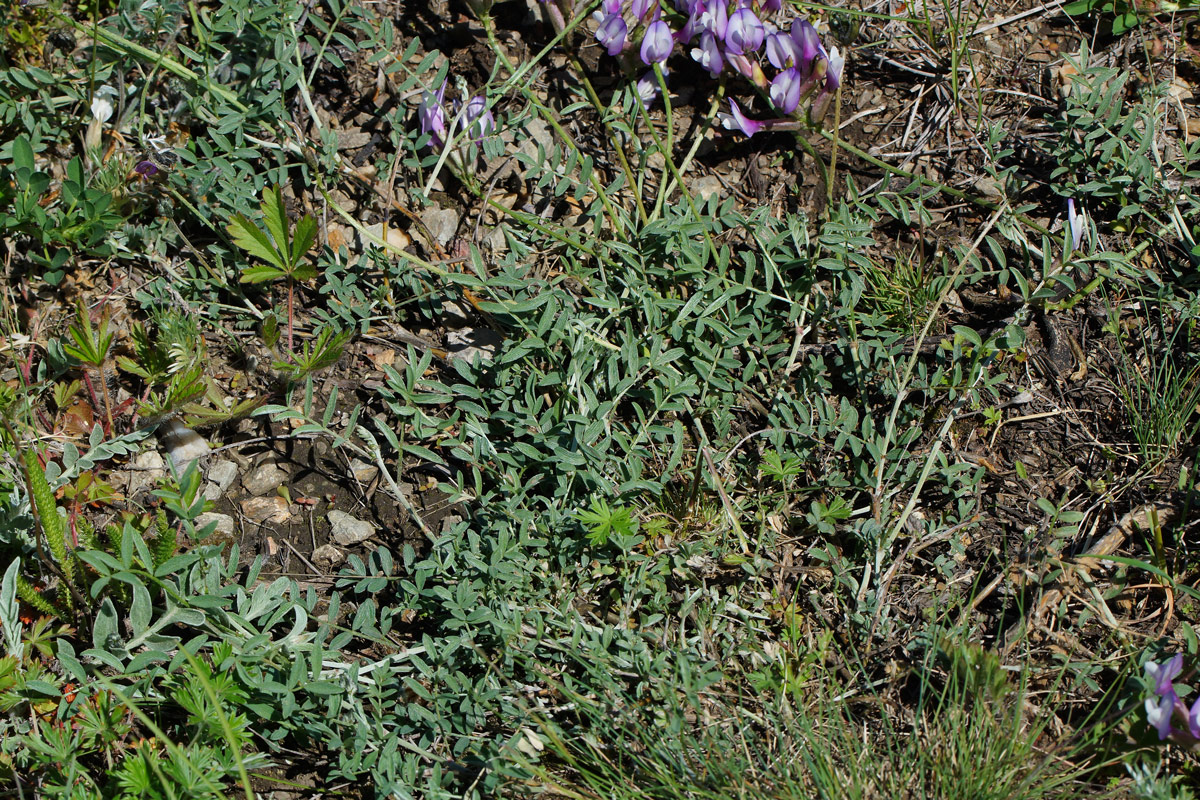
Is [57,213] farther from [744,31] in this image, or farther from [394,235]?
[744,31]

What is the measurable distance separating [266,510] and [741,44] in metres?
2.04

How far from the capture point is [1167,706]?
1973 millimetres

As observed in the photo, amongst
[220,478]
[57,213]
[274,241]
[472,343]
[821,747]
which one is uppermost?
[57,213]

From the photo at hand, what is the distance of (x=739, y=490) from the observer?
2582mm

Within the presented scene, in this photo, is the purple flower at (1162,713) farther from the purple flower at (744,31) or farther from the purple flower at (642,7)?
the purple flower at (642,7)

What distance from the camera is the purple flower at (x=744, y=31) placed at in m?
2.84

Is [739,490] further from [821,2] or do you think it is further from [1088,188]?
[821,2]

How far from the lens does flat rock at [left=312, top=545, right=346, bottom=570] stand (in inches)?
101

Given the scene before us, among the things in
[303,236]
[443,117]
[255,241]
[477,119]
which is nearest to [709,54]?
[477,119]

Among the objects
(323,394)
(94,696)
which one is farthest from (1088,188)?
(94,696)

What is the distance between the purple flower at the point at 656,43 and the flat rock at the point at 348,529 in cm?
170

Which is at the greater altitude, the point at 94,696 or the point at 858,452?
the point at 858,452

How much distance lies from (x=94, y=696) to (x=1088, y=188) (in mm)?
3104

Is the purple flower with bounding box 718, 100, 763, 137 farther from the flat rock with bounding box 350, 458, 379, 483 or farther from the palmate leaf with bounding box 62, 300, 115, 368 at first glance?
the palmate leaf with bounding box 62, 300, 115, 368
